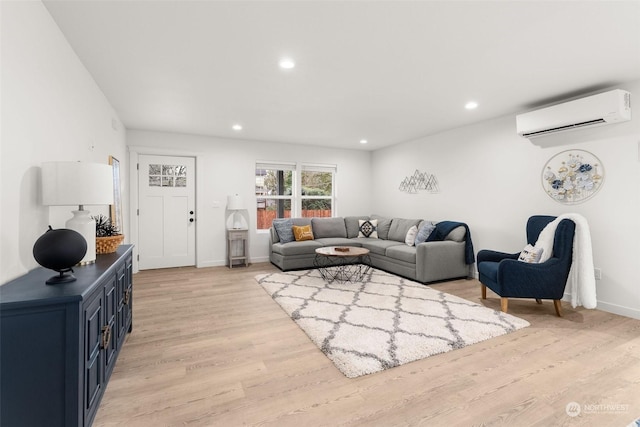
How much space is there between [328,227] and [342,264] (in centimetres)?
95

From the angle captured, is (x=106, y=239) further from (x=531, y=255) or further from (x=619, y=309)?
(x=619, y=309)

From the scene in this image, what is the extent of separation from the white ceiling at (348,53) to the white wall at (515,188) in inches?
21.6

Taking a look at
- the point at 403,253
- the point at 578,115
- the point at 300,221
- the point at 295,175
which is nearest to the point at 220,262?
the point at 300,221

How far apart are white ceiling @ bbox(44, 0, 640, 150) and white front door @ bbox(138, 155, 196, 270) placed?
1.27 metres

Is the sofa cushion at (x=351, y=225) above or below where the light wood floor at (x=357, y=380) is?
above

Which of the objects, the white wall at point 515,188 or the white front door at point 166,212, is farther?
the white front door at point 166,212

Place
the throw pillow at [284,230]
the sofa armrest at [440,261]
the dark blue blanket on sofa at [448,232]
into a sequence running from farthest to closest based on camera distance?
the throw pillow at [284,230], the dark blue blanket on sofa at [448,232], the sofa armrest at [440,261]

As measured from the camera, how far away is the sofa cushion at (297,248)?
521 cm

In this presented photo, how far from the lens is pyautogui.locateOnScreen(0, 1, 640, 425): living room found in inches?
65.4

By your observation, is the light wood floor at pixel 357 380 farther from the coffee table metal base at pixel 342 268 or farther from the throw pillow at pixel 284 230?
the throw pillow at pixel 284 230

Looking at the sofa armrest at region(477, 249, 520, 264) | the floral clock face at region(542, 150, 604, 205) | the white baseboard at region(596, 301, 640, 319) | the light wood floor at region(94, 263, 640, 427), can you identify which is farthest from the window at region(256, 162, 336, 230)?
the white baseboard at region(596, 301, 640, 319)

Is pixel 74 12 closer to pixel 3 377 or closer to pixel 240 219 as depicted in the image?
pixel 3 377

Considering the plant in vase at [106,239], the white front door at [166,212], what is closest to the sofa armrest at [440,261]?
the plant in vase at [106,239]

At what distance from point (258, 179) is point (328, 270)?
2379mm
